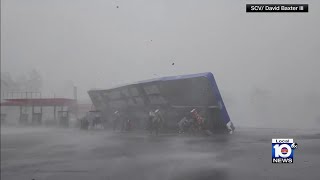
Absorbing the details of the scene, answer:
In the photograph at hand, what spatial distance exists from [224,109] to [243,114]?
17cm

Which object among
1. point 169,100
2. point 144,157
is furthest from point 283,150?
point 144,157

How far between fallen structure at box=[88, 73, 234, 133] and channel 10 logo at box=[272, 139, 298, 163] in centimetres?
42

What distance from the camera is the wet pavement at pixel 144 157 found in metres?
2.75

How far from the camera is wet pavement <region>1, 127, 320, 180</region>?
2754mm

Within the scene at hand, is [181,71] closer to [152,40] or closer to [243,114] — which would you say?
[152,40]

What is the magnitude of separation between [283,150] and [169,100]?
105 cm

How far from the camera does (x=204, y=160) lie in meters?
2.83

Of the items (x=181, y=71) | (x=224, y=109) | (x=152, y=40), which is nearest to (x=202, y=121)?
(x=224, y=109)
